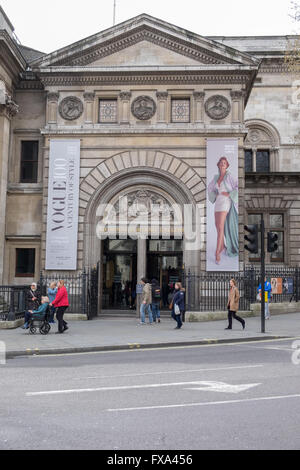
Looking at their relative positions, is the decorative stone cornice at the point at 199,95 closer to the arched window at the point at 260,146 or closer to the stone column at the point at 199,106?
the stone column at the point at 199,106

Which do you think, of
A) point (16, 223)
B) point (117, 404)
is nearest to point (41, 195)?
point (16, 223)

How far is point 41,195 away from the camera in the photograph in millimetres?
27359

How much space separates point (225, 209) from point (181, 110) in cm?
555

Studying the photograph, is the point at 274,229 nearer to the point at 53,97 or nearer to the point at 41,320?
the point at 53,97

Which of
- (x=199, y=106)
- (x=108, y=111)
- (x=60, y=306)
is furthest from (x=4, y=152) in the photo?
(x=60, y=306)

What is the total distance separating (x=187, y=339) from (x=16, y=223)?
1390 centimetres

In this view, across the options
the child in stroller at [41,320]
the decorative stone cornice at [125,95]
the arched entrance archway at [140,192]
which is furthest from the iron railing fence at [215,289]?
the decorative stone cornice at [125,95]

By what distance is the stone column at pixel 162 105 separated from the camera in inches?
1038

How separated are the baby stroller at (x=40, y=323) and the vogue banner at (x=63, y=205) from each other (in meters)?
7.02

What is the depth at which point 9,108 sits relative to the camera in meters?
26.7

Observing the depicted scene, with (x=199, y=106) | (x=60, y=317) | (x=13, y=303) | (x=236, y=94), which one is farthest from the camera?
(x=199, y=106)

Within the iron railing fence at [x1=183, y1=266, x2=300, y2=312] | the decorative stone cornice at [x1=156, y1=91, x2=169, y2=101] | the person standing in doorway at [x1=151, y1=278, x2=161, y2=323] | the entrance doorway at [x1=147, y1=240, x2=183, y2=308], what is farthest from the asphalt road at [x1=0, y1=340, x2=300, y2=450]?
the decorative stone cornice at [x1=156, y1=91, x2=169, y2=101]

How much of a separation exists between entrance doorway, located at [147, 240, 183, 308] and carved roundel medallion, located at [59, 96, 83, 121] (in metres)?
7.53
